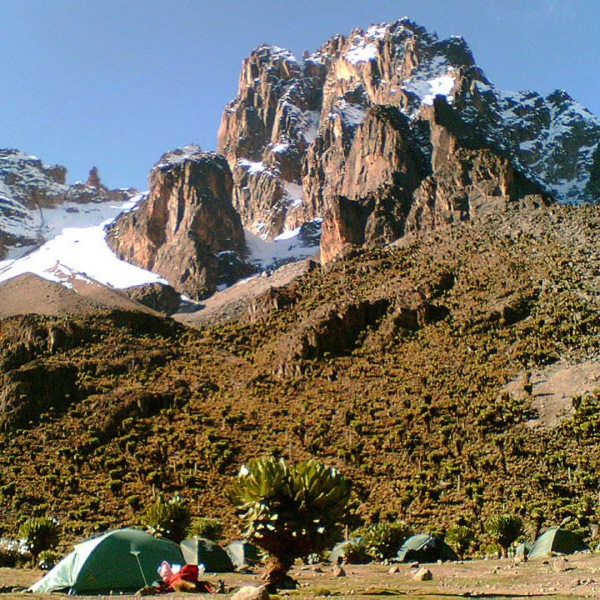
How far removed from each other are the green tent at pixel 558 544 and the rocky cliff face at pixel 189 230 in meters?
136

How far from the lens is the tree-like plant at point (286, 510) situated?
1931cm

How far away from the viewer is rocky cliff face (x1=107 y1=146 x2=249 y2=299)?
17512cm

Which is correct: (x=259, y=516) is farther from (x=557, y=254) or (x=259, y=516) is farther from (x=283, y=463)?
(x=557, y=254)

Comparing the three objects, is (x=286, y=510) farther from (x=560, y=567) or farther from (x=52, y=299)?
(x=52, y=299)

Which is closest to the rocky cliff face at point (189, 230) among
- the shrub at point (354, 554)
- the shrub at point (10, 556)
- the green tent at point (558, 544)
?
the shrub at point (10, 556)

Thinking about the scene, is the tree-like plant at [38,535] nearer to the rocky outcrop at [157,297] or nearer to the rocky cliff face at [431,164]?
the rocky cliff face at [431,164]

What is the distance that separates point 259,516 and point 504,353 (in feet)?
199

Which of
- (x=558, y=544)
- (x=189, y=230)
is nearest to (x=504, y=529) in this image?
(x=558, y=544)

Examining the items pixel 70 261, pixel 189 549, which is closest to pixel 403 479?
pixel 189 549

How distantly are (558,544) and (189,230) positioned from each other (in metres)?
154

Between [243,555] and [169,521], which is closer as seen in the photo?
[243,555]

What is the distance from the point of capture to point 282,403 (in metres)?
77.9

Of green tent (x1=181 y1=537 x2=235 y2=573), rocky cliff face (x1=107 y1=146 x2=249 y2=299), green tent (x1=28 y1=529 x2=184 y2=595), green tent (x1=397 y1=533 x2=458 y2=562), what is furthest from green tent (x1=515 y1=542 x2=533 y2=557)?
rocky cliff face (x1=107 y1=146 x2=249 y2=299)

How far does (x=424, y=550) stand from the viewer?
3947cm
